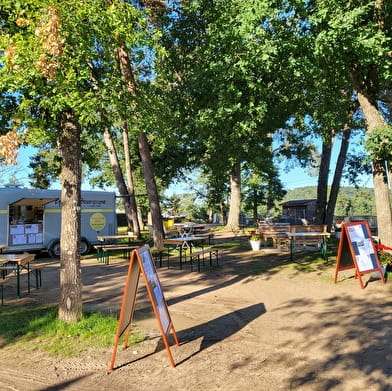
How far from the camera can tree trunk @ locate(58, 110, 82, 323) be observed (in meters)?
5.19

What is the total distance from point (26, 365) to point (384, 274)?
7.10m

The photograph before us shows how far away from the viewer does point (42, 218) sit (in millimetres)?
13664

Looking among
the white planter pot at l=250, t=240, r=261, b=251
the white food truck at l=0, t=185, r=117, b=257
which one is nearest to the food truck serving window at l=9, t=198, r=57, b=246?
the white food truck at l=0, t=185, r=117, b=257

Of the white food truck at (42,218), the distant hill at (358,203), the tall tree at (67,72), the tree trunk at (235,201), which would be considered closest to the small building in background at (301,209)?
the tree trunk at (235,201)

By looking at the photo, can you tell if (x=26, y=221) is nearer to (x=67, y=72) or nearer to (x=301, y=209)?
(x=67, y=72)

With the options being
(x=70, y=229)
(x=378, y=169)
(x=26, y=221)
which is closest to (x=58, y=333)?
(x=70, y=229)

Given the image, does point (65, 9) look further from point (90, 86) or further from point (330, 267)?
point (330, 267)

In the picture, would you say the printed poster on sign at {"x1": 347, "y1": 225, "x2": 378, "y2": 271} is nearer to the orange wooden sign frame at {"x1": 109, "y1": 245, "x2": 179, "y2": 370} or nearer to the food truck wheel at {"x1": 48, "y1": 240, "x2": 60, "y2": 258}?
the orange wooden sign frame at {"x1": 109, "y1": 245, "x2": 179, "y2": 370}

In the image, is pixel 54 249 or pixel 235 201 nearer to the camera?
pixel 54 249

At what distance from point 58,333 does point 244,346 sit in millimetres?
2464

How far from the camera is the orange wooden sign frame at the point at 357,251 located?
7.57 meters

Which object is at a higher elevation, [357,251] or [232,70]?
[232,70]

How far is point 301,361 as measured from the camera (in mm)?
4004

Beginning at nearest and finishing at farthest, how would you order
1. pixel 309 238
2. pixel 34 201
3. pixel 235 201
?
pixel 309 238 → pixel 34 201 → pixel 235 201
